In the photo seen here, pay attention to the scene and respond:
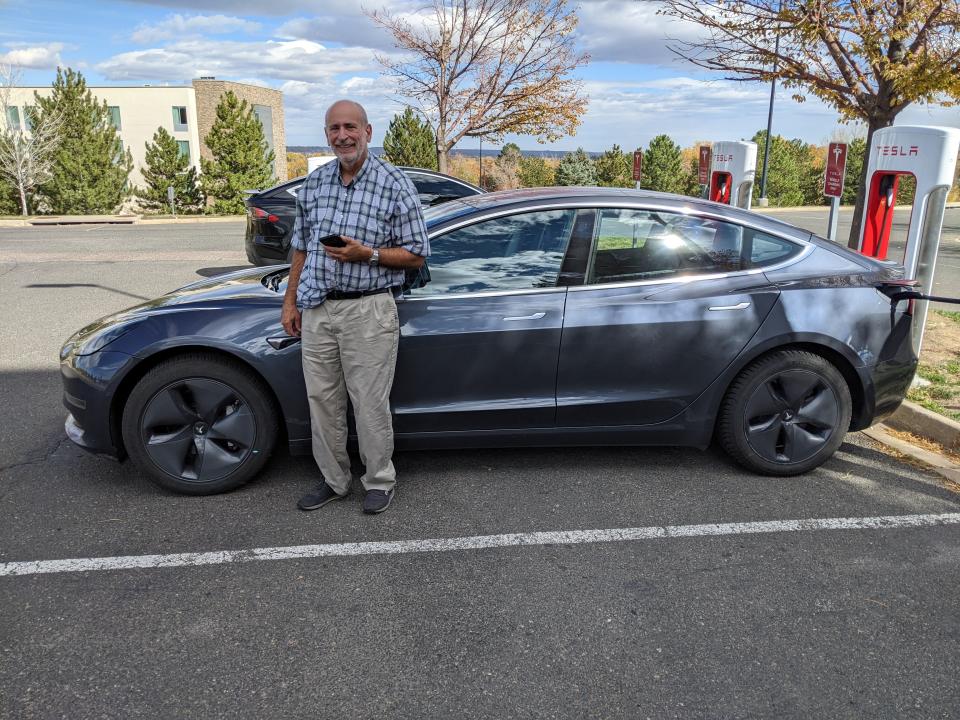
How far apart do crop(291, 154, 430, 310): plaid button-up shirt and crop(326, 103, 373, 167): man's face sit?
0.27 ft

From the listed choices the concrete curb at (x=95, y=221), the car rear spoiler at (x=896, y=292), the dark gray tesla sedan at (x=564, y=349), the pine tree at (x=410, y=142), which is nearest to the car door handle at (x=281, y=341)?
the dark gray tesla sedan at (x=564, y=349)

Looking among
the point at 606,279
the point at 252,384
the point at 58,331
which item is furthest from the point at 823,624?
the point at 58,331

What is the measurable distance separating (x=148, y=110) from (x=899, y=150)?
59285 millimetres

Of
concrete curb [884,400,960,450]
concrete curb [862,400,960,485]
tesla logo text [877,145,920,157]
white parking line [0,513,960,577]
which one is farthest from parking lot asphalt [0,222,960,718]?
tesla logo text [877,145,920,157]

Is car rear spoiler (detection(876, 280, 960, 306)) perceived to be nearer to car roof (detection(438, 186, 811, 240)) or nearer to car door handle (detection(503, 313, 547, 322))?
car roof (detection(438, 186, 811, 240))

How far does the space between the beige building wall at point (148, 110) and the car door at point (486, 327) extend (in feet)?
185

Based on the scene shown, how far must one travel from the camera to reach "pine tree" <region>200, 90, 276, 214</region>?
2891 centimetres

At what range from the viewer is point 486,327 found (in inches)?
153

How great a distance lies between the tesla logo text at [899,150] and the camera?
534 cm

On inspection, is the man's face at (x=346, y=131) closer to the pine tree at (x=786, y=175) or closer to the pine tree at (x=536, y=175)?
the pine tree at (x=786, y=175)

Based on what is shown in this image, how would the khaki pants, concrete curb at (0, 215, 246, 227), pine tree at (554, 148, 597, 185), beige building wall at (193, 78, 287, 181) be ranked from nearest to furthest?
1. the khaki pants
2. concrete curb at (0, 215, 246, 227)
3. pine tree at (554, 148, 597, 185)
4. beige building wall at (193, 78, 287, 181)

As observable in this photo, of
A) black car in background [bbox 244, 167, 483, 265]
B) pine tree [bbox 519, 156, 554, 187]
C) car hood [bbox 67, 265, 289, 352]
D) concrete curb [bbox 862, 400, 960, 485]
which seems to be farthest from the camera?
Answer: pine tree [bbox 519, 156, 554, 187]

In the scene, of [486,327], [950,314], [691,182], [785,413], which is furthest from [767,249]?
[691,182]

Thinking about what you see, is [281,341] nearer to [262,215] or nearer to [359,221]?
[359,221]
